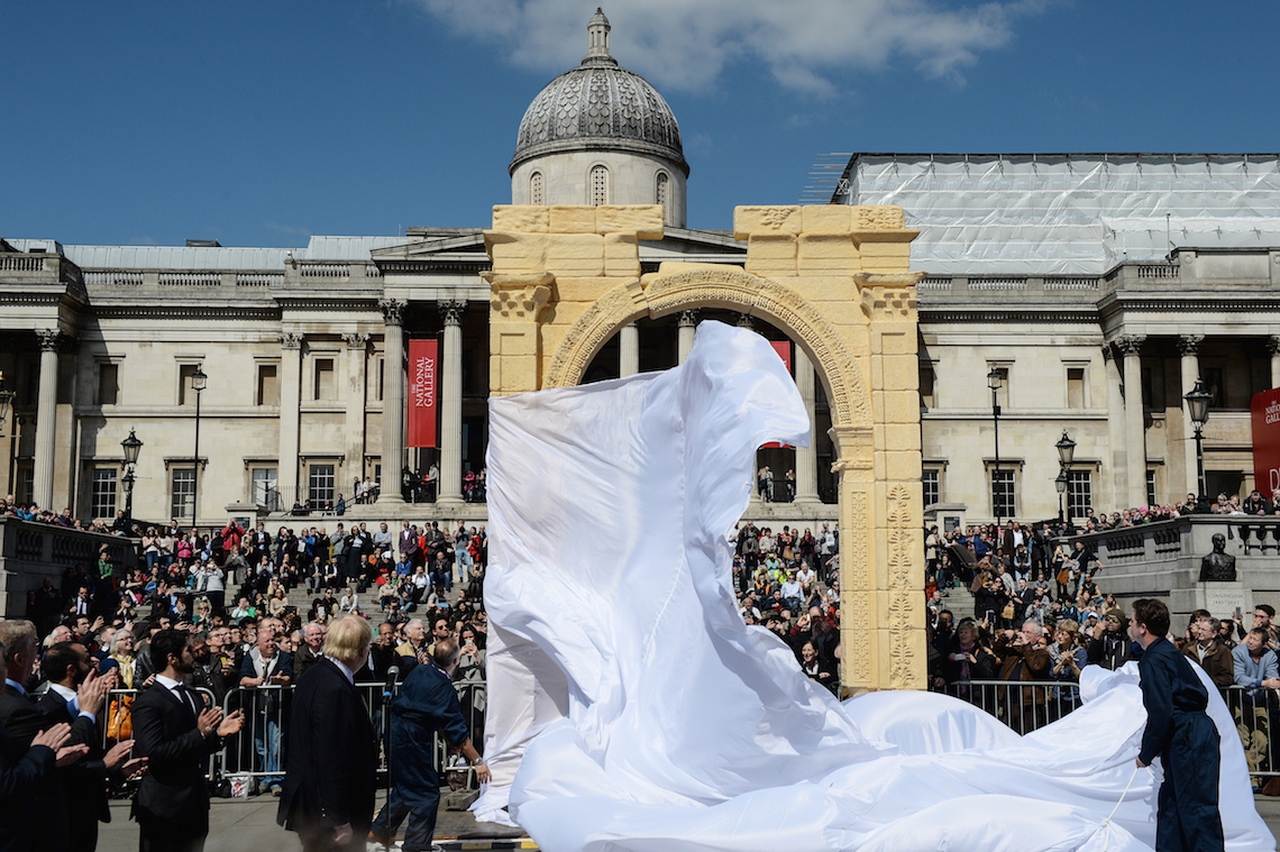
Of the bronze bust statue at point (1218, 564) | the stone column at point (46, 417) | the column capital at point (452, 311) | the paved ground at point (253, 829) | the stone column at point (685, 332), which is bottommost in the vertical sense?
the paved ground at point (253, 829)

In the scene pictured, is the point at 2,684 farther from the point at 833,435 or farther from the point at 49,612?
the point at 49,612

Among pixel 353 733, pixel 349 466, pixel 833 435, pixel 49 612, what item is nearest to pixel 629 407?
pixel 833 435

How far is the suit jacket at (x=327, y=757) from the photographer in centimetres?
657

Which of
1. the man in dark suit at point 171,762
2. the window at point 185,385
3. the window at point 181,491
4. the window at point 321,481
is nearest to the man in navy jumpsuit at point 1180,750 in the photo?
the man in dark suit at point 171,762

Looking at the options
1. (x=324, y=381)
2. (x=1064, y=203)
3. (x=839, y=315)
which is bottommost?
(x=839, y=315)

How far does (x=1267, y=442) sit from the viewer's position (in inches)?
1382

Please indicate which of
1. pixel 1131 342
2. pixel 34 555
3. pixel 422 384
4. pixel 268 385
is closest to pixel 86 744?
pixel 34 555

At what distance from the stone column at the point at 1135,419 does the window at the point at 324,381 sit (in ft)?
100

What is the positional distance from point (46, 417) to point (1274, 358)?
46.5 metres

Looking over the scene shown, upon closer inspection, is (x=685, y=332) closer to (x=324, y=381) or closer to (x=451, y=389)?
(x=451, y=389)

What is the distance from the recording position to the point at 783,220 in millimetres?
12797

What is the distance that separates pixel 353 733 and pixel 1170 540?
909 inches

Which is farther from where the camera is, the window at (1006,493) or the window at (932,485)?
the window at (932,485)

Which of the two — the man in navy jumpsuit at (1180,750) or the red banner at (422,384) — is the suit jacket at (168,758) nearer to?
the man in navy jumpsuit at (1180,750)
